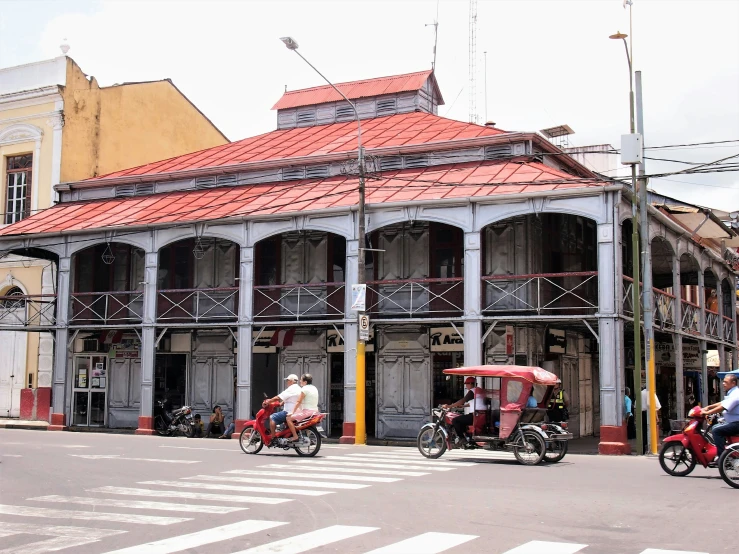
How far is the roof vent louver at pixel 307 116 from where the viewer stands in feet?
113

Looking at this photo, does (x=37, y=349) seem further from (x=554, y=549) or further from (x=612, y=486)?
(x=554, y=549)

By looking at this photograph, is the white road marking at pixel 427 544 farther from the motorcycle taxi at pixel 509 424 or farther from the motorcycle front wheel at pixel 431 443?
the motorcycle front wheel at pixel 431 443

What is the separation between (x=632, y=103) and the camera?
21.9 metres

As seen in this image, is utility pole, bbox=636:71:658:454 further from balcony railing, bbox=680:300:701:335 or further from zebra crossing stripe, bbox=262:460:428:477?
zebra crossing stripe, bbox=262:460:428:477

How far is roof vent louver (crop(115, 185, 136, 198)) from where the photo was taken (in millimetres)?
31969

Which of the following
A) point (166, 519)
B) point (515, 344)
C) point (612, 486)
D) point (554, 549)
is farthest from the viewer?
point (515, 344)

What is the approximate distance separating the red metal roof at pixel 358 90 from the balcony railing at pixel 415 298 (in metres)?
9.54

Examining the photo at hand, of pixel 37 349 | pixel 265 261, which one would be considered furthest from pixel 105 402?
pixel 265 261

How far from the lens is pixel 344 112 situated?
33969mm

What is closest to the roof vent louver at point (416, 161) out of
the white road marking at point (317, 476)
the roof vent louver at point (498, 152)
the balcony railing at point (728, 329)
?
the roof vent louver at point (498, 152)

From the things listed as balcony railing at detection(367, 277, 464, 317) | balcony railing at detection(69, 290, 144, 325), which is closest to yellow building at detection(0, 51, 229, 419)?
balcony railing at detection(69, 290, 144, 325)

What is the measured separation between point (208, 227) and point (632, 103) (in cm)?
1222

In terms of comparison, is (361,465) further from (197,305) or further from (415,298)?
(197,305)

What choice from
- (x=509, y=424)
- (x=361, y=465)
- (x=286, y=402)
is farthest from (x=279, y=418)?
(x=509, y=424)
